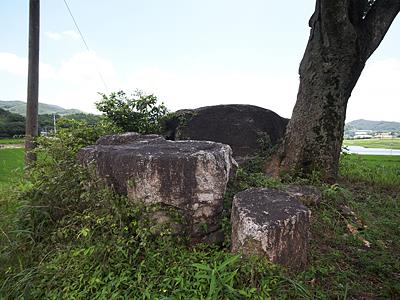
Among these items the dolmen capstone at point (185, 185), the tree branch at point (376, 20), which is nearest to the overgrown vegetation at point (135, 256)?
the dolmen capstone at point (185, 185)

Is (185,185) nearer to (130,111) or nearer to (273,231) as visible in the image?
(273,231)

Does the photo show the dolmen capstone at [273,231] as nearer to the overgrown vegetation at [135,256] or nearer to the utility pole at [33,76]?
the overgrown vegetation at [135,256]

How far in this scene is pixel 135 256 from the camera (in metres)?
2.40

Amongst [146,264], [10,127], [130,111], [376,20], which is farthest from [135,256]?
[10,127]

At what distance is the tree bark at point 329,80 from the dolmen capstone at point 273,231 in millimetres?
2889

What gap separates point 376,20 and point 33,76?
654 cm

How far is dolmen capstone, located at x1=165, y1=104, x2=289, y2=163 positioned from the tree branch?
2.53 meters

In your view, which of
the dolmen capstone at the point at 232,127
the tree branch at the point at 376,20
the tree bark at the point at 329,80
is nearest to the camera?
the tree bark at the point at 329,80

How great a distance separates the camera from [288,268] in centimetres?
233

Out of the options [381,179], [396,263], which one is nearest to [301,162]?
[381,179]

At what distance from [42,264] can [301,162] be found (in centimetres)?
447

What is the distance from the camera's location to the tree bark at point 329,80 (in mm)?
5020

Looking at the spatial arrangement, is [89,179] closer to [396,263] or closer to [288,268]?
[288,268]

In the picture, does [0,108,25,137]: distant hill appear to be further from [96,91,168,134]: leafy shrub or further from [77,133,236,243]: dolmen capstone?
[77,133,236,243]: dolmen capstone
